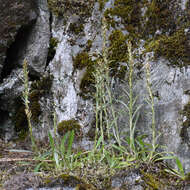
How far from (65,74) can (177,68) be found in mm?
1356

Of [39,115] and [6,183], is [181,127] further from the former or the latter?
[39,115]

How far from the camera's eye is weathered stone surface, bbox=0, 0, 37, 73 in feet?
9.87

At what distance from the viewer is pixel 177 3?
96.3 inches

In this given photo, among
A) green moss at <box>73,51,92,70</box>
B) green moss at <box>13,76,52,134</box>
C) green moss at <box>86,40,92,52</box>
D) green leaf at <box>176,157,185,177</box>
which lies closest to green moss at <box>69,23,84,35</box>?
green moss at <box>86,40,92,52</box>

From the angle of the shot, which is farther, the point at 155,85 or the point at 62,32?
the point at 62,32

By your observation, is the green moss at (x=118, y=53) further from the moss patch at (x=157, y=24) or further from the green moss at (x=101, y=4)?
the green moss at (x=101, y=4)

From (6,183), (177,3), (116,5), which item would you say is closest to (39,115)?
(6,183)

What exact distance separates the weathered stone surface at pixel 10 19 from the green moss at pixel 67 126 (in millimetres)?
1152

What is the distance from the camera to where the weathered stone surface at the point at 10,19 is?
3008 mm

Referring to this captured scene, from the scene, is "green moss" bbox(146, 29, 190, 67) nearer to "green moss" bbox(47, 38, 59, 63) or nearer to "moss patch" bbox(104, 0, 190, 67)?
"moss patch" bbox(104, 0, 190, 67)

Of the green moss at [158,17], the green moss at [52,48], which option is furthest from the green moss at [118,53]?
the green moss at [52,48]

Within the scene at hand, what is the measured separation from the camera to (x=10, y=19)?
3035 millimetres

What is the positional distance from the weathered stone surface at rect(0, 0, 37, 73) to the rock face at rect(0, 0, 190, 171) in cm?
1

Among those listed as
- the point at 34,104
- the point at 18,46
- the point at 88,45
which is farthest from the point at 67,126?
the point at 18,46
